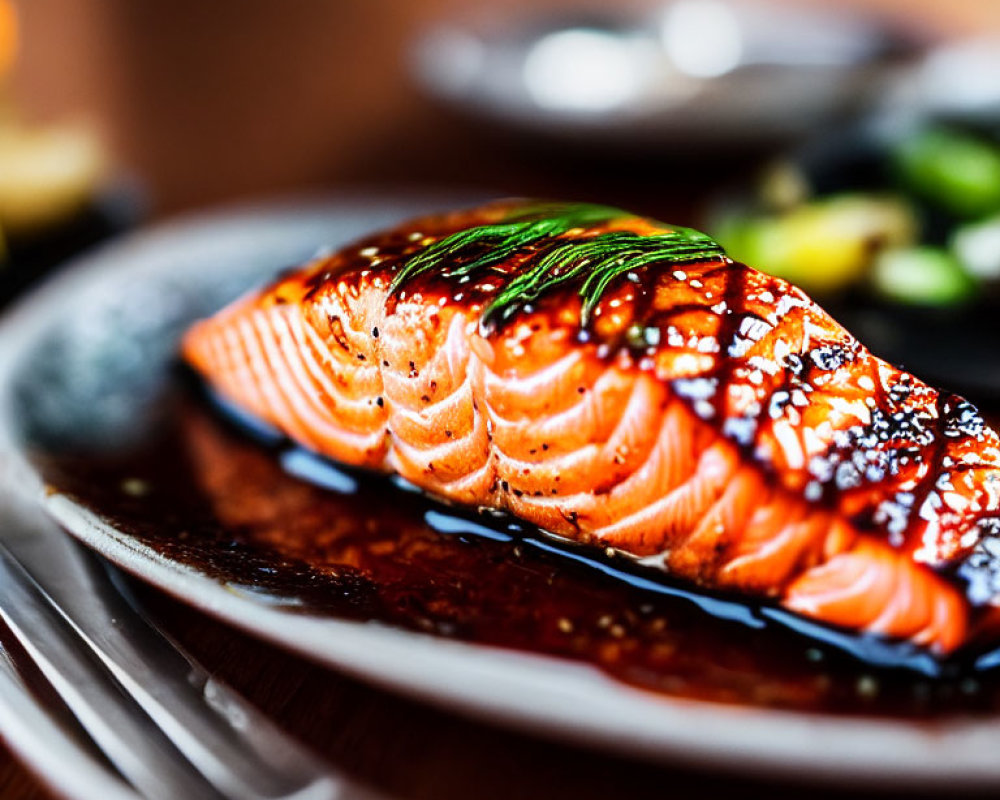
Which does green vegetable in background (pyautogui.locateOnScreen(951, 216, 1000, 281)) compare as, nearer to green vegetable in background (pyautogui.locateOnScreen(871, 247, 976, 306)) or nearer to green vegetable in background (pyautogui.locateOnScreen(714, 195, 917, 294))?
green vegetable in background (pyautogui.locateOnScreen(871, 247, 976, 306))

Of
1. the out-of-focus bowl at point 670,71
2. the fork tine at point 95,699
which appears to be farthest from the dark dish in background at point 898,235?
the fork tine at point 95,699

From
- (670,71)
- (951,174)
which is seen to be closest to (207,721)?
(951,174)

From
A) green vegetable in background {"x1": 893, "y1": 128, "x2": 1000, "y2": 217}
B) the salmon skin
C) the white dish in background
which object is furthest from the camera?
green vegetable in background {"x1": 893, "y1": 128, "x2": 1000, "y2": 217}

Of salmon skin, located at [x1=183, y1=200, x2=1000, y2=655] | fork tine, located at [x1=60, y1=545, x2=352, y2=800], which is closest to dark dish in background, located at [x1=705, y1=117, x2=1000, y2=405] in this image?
salmon skin, located at [x1=183, y1=200, x2=1000, y2=655]

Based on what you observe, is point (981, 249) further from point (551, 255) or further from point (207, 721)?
point (207, 721)

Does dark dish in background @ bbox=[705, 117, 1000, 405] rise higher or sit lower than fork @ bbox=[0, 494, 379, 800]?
higher

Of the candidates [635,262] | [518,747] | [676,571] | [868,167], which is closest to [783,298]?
[635,262]

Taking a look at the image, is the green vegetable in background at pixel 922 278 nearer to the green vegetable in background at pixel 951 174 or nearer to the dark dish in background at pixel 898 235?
the dark dish in background at pixel 898 235
